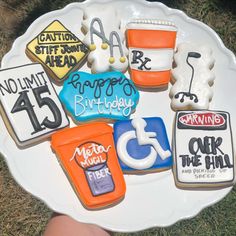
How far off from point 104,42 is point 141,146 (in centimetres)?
28

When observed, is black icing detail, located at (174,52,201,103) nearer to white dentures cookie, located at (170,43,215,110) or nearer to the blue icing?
white dentures cookie, located at (170,43,215,110)

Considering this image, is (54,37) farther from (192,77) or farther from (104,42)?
(192,77)

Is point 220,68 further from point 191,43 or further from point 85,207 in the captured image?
point 85,207

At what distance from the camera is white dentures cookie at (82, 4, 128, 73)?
128 cm

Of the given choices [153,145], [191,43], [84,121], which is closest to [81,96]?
[84,121]

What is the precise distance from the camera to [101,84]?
4.14 ft

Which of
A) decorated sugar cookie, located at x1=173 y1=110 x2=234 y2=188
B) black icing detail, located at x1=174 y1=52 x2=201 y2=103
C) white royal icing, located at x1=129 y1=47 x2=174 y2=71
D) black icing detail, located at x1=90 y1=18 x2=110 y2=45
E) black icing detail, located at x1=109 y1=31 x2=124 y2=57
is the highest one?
black icing detail, located at x1=90 y1=18 x2=110 y2=45

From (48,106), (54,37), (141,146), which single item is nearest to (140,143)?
(141,146)

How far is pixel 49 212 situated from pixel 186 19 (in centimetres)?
82

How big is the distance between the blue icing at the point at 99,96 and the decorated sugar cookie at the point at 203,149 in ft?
0.45

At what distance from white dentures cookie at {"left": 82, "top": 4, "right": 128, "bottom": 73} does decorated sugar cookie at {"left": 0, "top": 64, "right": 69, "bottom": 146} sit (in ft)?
0.46

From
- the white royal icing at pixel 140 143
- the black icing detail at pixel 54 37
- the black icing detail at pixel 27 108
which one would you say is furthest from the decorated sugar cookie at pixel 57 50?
the white royal icing at pixel 140 143

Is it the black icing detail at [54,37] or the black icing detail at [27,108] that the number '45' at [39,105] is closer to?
the black icing detail at [27,108]

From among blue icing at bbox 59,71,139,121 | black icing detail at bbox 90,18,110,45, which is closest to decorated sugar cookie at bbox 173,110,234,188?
blue icing at bbox 59,71,139,121
